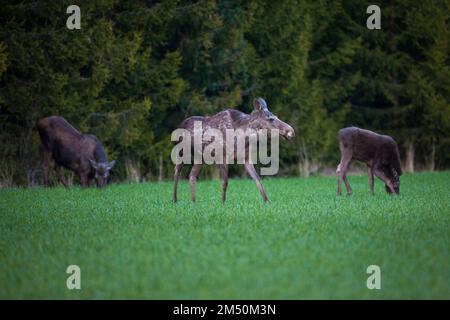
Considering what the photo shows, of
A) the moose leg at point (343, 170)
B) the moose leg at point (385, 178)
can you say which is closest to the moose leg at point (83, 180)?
the moose leg at point (343, 170)

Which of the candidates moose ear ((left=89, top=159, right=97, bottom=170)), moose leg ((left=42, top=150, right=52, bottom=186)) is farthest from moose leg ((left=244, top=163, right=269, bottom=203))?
moose leg ((left=42, top=150, right=52, bottom=186))

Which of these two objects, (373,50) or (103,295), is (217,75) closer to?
(373,50)

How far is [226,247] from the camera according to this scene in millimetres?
10531

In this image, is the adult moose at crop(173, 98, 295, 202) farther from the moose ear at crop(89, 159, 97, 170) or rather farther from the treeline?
the treeline

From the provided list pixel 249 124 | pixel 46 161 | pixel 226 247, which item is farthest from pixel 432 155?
pixel 226 247

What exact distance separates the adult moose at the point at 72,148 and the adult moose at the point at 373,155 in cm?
626

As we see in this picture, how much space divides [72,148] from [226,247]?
1201 centimetres

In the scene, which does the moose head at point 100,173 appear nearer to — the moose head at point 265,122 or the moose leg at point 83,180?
the moose leg at point 83,180

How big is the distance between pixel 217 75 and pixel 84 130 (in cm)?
560

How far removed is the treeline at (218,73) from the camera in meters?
22.8

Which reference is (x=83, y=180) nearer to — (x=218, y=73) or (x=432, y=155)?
(x=218, y=73)

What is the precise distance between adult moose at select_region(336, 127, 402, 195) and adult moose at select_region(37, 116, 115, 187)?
626 cm

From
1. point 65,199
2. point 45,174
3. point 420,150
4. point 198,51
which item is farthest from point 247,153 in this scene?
point 420,150
